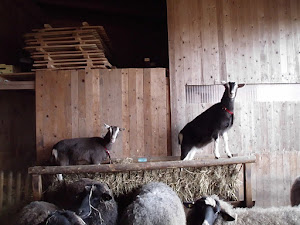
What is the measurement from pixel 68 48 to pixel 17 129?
3.17m

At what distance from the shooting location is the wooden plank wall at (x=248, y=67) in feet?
24.3

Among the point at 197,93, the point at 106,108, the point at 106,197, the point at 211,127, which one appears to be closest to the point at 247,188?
the point at 211,127

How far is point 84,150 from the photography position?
6.60m

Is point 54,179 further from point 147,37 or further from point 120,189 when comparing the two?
point 147,37

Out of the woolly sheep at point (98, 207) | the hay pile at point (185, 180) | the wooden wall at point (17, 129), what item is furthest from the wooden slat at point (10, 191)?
the woolly sheep at point (98, 207)

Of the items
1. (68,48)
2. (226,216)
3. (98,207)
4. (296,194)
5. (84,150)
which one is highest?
(68,48)

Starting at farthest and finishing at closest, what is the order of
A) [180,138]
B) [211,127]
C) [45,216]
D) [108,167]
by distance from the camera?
[180,138]
[211,127]
[108,167]
[45,216]

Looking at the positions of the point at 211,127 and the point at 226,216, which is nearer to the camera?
the point at 226,216

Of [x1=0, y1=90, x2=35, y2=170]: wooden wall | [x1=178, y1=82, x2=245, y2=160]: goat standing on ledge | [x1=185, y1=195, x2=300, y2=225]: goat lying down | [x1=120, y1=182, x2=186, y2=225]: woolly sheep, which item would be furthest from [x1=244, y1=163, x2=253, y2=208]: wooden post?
[x1=0, y1=90, x2=35, y2=170]: wooden wall

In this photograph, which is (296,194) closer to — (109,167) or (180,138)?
(180,138)

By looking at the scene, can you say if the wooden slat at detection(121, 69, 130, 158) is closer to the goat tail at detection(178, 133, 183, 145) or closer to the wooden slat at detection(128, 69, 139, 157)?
the wooden slat at detection(128, 69, 139, 157)

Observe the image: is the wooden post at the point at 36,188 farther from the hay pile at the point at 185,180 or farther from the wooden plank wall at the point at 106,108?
the wooden plank wall at the point at 106,108

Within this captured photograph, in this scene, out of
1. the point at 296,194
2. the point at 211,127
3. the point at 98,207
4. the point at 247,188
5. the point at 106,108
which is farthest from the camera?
the point at 106,108

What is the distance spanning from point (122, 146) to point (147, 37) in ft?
19.3
